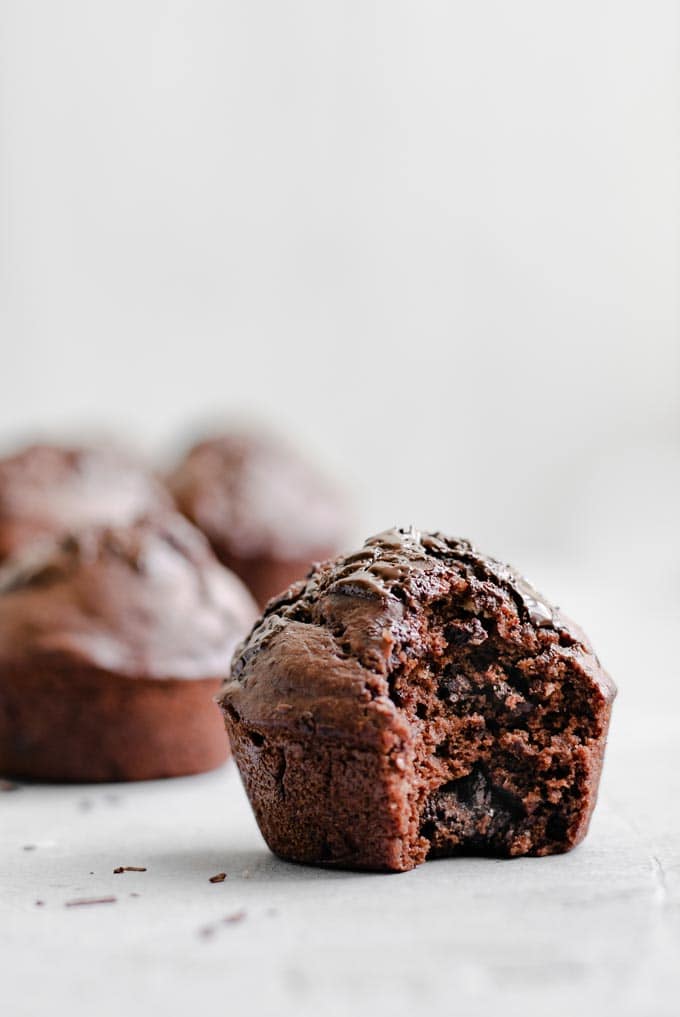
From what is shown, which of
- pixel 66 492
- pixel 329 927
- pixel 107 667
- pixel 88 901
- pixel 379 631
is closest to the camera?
pixel 329 927

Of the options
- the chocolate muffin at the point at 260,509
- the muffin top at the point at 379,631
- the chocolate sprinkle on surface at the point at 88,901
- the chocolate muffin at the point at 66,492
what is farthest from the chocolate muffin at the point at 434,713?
the chocolate muffin at the point at 260,509

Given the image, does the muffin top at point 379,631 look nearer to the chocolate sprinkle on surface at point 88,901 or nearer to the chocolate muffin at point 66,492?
the chocolate sprinkle on surface at point 88,901

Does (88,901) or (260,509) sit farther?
(260,509)

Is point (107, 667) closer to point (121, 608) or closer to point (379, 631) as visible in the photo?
point (121, 608)

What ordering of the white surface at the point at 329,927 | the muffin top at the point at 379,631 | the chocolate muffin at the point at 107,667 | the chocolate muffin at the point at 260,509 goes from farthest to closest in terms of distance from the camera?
the chocolate muffin at the point at 260,509
the chocolate muffin at the point at 107,667
the muffin top at the point at 379,631
the white surface at the point at 329,927

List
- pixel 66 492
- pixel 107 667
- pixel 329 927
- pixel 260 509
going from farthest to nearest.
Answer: pixel 260 509, pixel 66 492, pixel 107 667, pixel 329 927

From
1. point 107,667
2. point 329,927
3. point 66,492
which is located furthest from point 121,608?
point 329,927

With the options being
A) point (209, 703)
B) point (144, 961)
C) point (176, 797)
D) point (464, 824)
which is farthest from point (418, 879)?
point (209, 703)

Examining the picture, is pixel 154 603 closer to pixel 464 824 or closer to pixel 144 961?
pixel 464 824
